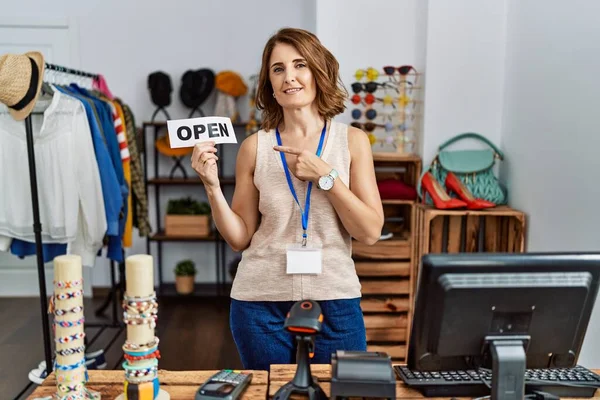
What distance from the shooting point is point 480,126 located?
2.93 meters

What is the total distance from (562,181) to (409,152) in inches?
42.5

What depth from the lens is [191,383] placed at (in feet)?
3.79

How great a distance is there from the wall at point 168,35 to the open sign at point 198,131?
9.97 ft

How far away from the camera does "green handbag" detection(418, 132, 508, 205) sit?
280 centimetres

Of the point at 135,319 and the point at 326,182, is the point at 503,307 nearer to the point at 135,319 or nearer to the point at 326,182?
the point at 326,182

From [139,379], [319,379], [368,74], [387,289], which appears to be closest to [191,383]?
[139,379]

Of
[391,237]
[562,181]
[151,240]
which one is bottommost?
[151,240]

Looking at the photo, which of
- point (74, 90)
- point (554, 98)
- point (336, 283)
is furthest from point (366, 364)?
point (74, 90)

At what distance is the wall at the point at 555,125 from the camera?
2008 mm

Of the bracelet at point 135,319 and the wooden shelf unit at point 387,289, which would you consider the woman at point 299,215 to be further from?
the wooden shelf unit at point 387,289

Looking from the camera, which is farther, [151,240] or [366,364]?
[151,240]

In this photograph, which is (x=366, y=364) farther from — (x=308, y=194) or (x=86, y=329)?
(x=86, y=329)

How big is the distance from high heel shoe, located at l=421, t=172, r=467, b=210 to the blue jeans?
4.52 ft

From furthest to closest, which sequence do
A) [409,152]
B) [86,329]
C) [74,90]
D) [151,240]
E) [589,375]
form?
[151,240] → [86,329] → [409,152] → [74,90] → [589,375]
